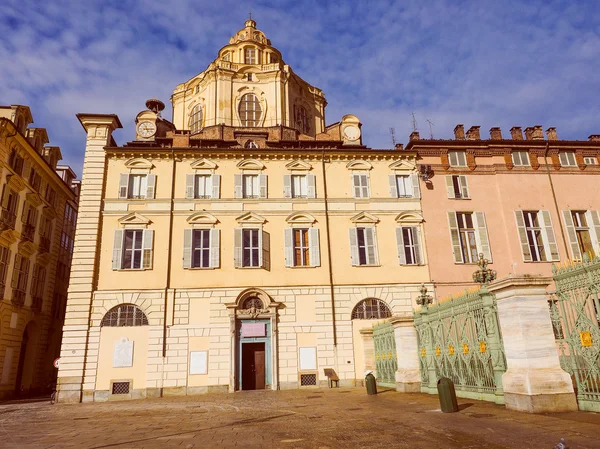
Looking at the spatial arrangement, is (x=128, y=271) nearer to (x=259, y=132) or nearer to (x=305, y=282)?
(x=305, y=282)

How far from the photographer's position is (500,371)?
10.2 meters

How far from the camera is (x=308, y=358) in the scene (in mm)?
21641

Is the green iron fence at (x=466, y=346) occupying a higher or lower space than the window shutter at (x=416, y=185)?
lower

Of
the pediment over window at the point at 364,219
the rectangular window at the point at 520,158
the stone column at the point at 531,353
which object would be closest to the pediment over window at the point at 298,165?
the pediment over window at the point at 364,219

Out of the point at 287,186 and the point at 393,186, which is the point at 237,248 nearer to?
the point at 287,186

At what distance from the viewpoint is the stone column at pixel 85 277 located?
66.8 feet

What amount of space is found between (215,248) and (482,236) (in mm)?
14973

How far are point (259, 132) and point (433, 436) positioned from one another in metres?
23.2

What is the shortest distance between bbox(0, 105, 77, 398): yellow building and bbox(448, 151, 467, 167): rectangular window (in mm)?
24841

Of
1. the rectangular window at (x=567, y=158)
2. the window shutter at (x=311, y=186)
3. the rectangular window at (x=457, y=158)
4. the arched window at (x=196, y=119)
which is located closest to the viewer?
the window shutter at (x=311, y=186)

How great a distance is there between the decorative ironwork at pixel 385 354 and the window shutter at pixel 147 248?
39.4 feet

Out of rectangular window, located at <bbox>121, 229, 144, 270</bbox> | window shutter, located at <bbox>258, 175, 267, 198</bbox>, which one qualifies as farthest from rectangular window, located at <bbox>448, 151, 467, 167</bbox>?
rectangular window, located at <bbox>121, 229, 144, 270</bbox>

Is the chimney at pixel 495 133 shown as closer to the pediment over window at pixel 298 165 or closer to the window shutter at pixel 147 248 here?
the pediment over window at pixel 298 165

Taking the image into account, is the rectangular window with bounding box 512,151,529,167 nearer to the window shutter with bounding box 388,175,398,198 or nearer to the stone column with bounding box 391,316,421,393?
the window shutter with bounding box 388,175,398,198
